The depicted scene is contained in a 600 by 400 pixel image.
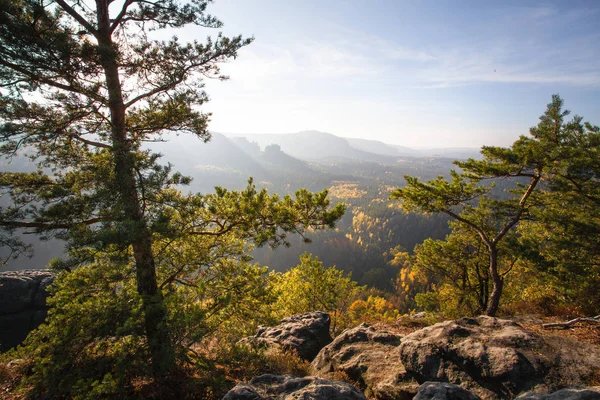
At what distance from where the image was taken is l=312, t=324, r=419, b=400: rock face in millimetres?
7148

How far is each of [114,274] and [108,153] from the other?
3219mm

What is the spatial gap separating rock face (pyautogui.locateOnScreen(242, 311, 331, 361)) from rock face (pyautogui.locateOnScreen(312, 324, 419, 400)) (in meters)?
1.33

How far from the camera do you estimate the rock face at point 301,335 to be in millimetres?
11038

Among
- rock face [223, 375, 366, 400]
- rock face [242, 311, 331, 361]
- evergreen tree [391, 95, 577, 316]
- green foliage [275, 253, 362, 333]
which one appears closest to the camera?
rock face [223, 375, 366, 400]

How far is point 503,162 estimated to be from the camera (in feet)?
34.6

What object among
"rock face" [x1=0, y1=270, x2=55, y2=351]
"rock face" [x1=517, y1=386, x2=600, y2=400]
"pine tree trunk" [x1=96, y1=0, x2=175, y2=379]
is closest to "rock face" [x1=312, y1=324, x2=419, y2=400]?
"rock face" [x1=517, y1=386, x2=600, y2=400]

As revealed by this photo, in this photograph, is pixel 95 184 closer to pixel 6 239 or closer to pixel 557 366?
pixel 6 239

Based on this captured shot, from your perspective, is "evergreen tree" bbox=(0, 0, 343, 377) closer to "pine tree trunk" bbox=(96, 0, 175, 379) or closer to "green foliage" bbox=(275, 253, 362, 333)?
"pine tree trunk" bbox=(96, 0, 175, 379)

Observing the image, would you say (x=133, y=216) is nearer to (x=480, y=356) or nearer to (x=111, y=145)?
(x=111, y=145)

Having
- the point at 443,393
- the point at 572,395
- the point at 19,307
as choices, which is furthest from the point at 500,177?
the point at 19,307

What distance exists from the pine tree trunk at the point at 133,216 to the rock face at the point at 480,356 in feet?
21.0

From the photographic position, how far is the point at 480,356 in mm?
6672

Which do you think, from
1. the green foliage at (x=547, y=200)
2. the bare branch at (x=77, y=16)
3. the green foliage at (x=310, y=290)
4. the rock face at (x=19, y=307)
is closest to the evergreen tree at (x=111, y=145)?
the bare branch at (x=77, y=16)

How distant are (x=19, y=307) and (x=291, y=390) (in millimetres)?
28428
